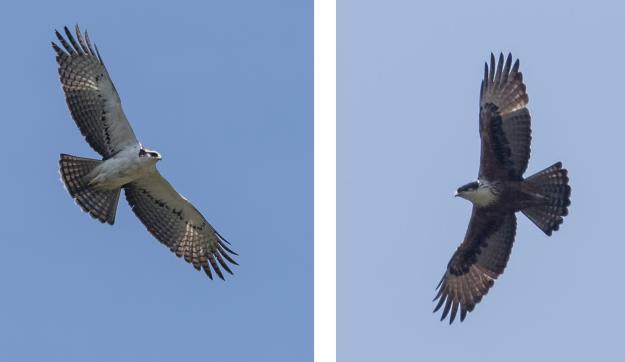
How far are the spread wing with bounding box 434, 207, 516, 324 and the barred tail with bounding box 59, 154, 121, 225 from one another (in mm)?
4224

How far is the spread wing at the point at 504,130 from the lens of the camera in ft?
61.5

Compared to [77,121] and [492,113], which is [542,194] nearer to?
[492,113]

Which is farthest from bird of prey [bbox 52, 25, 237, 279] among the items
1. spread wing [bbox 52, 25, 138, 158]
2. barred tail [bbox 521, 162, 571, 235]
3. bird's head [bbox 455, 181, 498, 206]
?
barred tail [bbox 521, 162, 571, 235]

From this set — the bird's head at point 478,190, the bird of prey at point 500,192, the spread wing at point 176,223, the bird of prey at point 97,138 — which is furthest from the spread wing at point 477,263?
the bird of prey at point 97,138

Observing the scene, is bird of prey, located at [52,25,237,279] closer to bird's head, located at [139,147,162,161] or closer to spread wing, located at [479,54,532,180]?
bird's head, located at [139,147,162,161]

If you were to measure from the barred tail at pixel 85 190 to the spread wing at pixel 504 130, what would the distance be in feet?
14.5

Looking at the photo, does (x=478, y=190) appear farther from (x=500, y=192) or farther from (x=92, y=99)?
(x=92, y=99)

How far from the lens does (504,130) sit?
61.7 feet

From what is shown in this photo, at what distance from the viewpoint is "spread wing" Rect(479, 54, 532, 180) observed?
18.8 m

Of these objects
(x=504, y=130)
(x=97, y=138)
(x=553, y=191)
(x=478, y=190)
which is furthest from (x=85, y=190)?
(x=553, y=191)

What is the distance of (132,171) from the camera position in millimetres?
18172

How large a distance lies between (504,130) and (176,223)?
4.09 meters

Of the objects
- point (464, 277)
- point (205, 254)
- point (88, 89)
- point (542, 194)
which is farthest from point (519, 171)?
point (88, 89)

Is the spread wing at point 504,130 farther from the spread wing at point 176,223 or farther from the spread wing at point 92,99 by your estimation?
the spread wing at point 92,99
